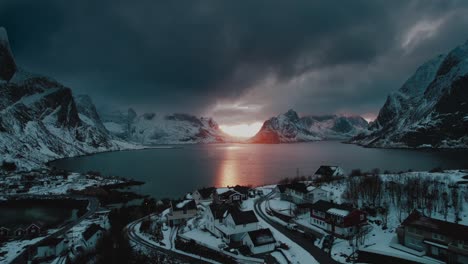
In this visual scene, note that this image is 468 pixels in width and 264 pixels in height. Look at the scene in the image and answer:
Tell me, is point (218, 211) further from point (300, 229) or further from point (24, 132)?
point (24, 132)

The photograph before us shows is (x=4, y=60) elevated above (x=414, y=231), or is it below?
above

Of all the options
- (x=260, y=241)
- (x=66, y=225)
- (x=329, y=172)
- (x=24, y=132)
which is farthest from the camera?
(x=24, y=132)

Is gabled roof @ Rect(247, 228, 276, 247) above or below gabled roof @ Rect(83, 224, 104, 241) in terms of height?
above

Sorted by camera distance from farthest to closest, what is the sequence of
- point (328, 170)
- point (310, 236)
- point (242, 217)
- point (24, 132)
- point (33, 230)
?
point (24, 132), point (328, 170), point (33, 230), point (242, 217), point (310, 236)

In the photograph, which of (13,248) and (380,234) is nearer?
(380,234)

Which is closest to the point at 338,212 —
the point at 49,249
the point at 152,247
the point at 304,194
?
the point at 304,194

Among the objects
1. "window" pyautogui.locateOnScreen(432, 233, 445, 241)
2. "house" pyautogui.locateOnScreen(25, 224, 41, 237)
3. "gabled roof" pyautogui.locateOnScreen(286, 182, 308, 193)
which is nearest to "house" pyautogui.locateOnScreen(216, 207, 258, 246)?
"gabled roof" pyautogui.locateOnScreen(286, 182, 308, 193)

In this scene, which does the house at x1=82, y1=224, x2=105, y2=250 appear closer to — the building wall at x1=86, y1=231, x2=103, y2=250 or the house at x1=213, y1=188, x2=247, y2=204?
the building wall at x1=86, y1=231, x2=103, y2=250
